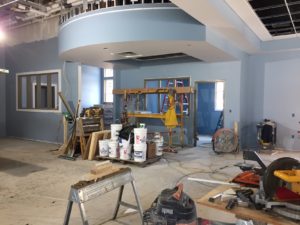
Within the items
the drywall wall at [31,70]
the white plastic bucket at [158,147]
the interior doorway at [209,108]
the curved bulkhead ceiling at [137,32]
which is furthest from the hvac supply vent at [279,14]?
the drywall wall at [31,70]

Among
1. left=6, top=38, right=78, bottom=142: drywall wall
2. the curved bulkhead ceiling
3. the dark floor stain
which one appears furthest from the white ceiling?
the dark floor stain

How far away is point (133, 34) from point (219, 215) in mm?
3591

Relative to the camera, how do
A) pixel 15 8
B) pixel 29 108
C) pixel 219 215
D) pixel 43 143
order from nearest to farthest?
pixel 219 215 → pixel 15 8 → pixel 43 143 → pixel 29 108

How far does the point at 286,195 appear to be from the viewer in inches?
53.8

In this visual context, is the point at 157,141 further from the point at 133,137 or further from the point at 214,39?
the point at 214,39

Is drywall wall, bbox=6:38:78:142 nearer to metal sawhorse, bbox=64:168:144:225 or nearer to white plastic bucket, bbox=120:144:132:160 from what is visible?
white plastic bucket, bbox=120:144:132:160

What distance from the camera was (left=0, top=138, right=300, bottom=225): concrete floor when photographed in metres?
3.24

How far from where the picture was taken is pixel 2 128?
393 inches

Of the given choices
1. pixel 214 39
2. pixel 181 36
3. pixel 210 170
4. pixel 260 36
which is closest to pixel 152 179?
pixel 210 170

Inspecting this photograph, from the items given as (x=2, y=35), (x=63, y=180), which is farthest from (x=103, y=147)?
(x=2, y=35)

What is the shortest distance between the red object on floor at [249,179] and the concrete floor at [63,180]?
63.4 inches

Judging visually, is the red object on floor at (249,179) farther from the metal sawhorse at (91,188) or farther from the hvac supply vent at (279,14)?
the hvac supply vent at (279,14)

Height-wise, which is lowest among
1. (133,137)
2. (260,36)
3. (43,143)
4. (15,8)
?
(43,143)

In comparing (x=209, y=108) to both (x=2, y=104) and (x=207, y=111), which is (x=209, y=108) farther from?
(x=2, y=104)
